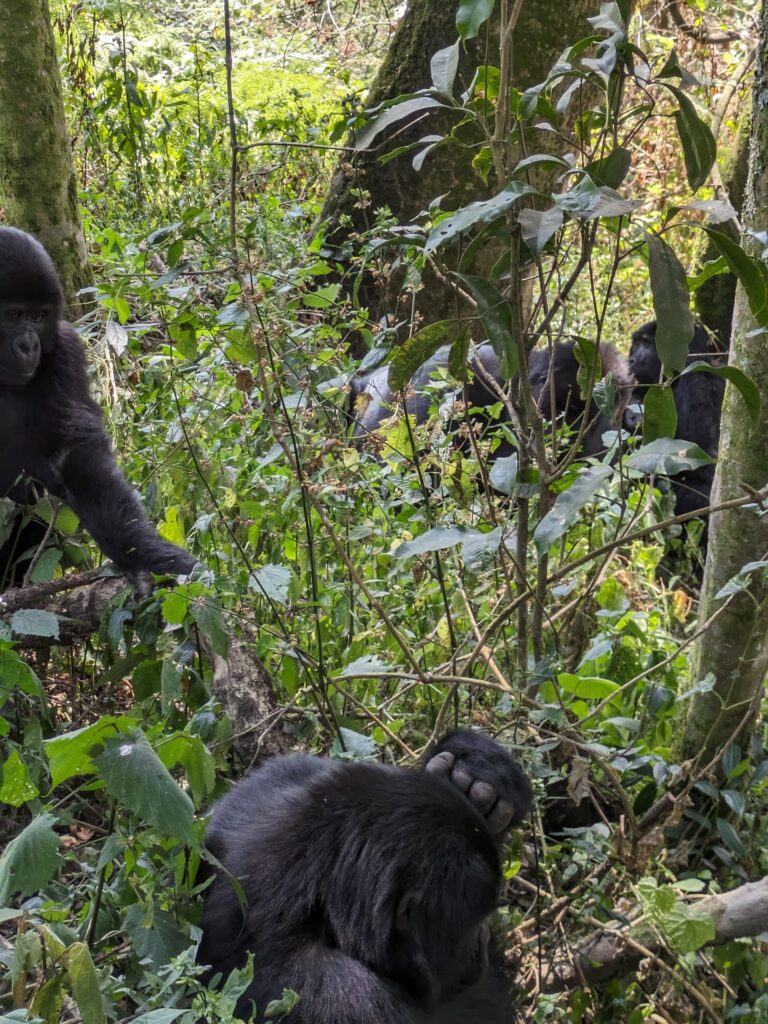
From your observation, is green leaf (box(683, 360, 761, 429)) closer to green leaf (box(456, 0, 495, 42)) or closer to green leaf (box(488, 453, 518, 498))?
green leaf (box(488, 453, 518, 498))

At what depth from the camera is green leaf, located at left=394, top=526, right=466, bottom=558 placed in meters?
2.33

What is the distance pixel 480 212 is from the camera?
2004 mm

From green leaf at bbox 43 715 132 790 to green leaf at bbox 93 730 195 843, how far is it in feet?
0.18

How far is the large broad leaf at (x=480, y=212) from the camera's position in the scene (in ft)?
6.47

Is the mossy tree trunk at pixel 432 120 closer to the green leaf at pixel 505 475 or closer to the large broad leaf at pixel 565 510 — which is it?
the green leaf at pixel 505 475

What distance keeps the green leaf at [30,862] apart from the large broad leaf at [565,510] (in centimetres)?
102

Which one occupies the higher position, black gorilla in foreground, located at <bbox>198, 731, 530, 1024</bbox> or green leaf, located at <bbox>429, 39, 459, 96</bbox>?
green leaf, located at <bbox>429, 39, 459, 96</bbox>

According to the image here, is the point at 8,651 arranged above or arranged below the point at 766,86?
below

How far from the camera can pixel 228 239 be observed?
9.07 ft

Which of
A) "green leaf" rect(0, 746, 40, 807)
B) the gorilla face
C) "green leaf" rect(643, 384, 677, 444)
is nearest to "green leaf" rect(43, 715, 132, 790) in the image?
"green leaf" rect(0, 746, 40, 807)

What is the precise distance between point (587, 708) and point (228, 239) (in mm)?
1598

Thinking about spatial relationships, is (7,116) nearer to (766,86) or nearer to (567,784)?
(766,86)

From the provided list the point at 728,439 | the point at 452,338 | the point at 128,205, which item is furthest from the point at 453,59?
the point at 128,205

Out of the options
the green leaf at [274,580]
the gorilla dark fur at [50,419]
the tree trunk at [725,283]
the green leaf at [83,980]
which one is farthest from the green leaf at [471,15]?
the tree trunk at [725,283]
